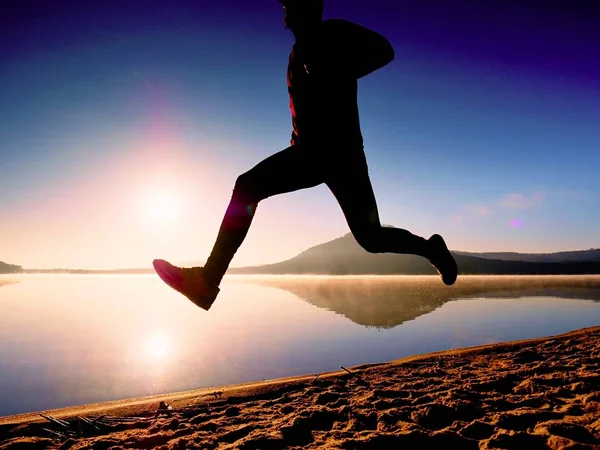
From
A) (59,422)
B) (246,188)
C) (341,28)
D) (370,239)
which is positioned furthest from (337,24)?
(59,422)

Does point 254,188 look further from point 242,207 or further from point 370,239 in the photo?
point 370,239

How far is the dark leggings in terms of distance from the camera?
2211 millimetres

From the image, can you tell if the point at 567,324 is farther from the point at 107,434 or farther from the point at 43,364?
the point at 43,364

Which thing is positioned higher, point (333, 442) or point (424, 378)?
point (333, 442)

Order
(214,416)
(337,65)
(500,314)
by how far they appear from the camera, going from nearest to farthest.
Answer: (337,65), (214,416), (500,314)

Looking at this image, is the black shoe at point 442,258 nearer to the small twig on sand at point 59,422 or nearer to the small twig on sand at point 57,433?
the small twig on sand at point 57,433

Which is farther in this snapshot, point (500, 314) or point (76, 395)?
point (500, 314)

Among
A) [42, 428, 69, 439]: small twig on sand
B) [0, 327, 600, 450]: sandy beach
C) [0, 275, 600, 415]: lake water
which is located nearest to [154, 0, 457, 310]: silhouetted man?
[0, 327, 600, 450]: sandy beach

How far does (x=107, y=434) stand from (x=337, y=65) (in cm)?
395

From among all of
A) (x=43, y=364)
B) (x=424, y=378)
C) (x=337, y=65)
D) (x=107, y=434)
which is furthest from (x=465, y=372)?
(x=43, y=364)

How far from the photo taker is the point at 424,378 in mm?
5117

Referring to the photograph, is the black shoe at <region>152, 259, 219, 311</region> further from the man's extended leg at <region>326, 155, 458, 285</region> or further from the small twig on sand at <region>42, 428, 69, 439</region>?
the small twig on sand at <region>42, 428, 69, 439</region>

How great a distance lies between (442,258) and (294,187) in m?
1.47

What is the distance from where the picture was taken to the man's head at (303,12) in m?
2.07
